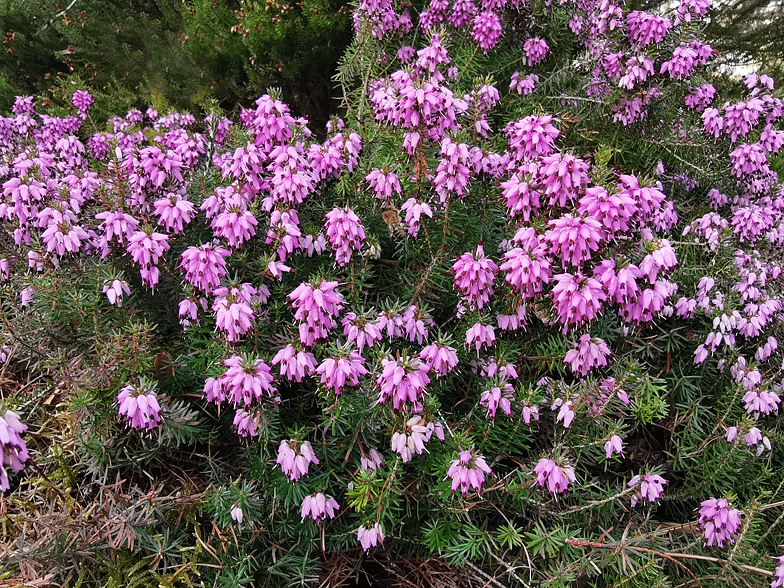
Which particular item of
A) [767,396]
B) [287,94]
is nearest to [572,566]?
[767,396]

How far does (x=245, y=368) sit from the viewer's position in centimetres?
192

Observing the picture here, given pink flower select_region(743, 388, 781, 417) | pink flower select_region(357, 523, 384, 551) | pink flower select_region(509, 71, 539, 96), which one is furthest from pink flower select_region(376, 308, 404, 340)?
pink flower select_region(509, 71, 539, 96)

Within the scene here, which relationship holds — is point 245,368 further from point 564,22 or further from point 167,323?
point 564,22

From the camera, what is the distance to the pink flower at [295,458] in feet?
6.58

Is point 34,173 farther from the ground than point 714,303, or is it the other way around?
point 34,173

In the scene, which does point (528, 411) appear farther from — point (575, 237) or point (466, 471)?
point (575, 237)

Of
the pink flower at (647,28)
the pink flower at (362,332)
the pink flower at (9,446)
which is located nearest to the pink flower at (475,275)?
the pink flower at (362,332)

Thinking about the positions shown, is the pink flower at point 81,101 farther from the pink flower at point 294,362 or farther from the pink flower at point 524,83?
the pink flower at point 294,362

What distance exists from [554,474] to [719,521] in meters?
0.83

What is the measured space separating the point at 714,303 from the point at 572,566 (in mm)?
1774

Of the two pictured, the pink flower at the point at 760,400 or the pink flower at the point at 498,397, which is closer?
the pink flower at the point at 498,397

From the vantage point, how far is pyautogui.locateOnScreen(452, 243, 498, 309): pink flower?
215 cm

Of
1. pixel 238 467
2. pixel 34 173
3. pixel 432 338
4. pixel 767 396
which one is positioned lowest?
pixel 767 396

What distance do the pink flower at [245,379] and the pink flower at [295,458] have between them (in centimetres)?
21
